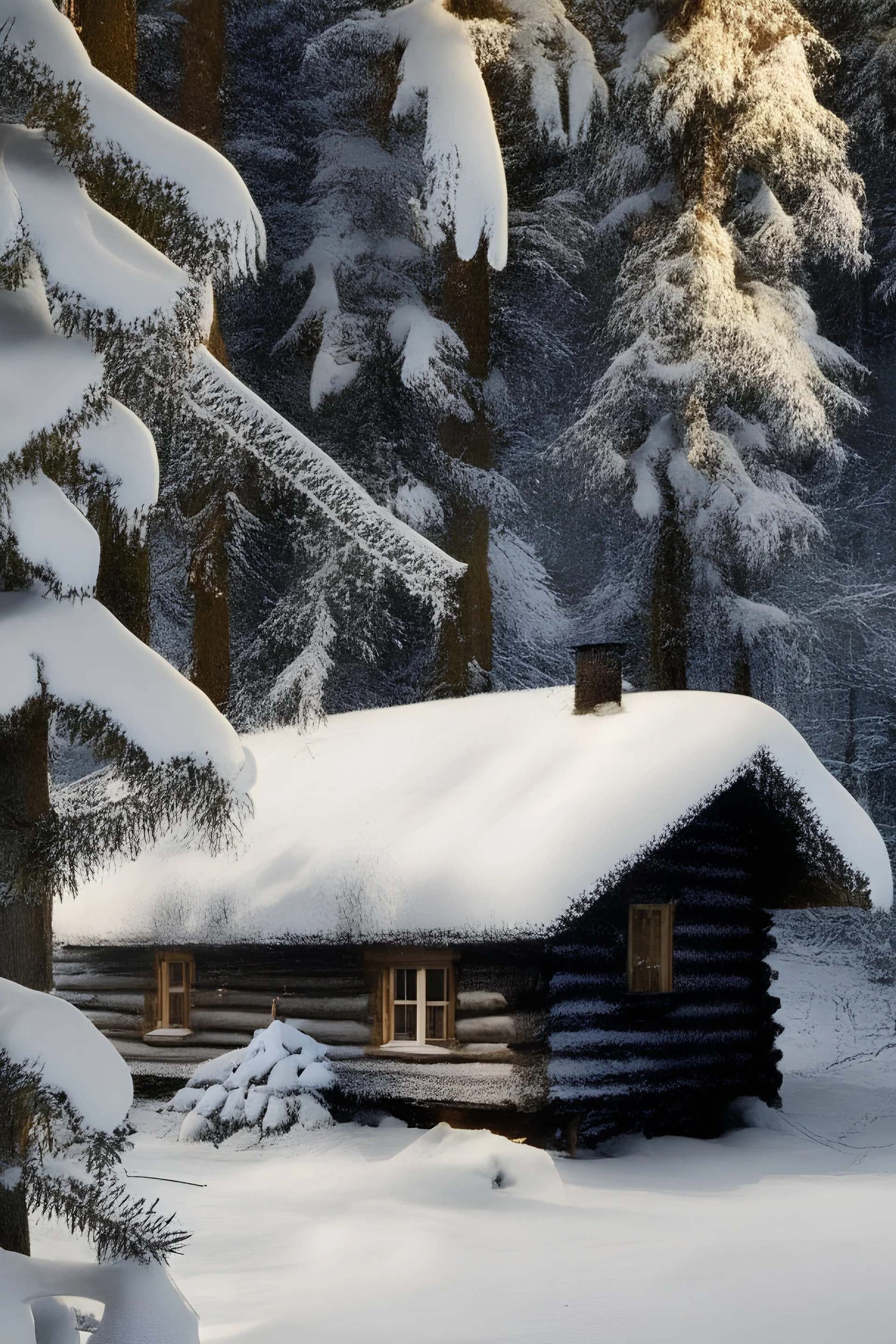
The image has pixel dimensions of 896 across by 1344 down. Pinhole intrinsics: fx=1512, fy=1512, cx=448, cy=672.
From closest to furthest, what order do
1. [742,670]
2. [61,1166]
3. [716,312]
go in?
[61,1166]
[716,312]
[742,670]

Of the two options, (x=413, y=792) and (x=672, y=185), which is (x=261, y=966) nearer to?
(x=413, y=792)

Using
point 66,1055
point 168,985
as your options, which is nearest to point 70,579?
point 66,1055

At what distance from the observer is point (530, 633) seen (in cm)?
2716

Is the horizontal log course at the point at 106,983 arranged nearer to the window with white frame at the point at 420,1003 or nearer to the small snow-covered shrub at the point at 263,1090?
the small snow-covered shrub at the point at 263,1090

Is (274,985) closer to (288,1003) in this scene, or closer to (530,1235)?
(288,1003)

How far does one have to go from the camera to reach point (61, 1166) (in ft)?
22.6

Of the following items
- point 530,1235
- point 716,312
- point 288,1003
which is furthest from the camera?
point 716,312

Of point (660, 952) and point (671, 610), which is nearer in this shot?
point (660, 952)

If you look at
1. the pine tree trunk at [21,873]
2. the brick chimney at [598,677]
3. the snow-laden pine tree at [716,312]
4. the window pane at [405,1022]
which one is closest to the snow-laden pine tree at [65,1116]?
the pine tree trunk at [21,873]

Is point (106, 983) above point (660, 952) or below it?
below

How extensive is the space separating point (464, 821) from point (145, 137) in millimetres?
8270

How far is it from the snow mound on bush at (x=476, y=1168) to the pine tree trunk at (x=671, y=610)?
12.2 meters

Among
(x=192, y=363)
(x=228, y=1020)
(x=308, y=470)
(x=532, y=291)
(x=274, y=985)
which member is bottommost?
(x=228, y=1020)

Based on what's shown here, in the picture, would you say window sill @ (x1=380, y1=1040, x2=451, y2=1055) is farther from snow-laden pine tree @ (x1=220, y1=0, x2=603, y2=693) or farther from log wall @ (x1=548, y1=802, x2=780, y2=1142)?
snow-laden pine tree @ (x1=220, y1=0, x2=603, y2=693)
